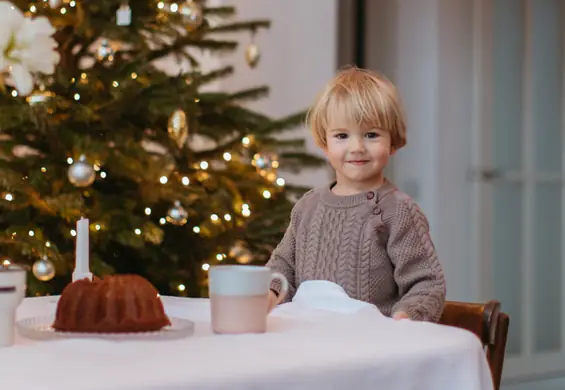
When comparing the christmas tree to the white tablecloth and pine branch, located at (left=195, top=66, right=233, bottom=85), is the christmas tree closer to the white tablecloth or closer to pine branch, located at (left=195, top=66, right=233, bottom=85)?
pine branch, located at (left=195, top=66, right=233, bottom=85)

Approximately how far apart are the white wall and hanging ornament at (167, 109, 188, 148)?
1089mm

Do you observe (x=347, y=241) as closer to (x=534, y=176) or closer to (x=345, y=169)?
(x=345, y=169)

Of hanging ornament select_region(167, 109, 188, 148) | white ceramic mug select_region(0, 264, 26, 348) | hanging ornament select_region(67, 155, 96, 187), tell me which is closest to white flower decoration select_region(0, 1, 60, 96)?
white ceramic mug select_region(0, 264, 26, 348)

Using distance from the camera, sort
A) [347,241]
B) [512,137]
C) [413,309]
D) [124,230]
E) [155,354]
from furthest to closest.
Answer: [512,137] → [124,230] → [347,241] → [413,309] → [155,354]

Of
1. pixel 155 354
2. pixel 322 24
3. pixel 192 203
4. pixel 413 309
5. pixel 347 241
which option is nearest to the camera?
pixel 155 354

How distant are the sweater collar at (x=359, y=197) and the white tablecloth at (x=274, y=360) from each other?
13.1 inches

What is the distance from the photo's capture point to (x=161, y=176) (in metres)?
2.16

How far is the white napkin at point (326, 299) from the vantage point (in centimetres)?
96

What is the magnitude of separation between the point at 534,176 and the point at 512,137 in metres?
0.19

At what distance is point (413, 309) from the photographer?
1059 mm

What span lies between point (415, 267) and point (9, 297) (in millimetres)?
559

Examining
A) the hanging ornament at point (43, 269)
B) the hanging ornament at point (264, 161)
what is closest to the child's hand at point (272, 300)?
the hanging ornament at point (43, 269)

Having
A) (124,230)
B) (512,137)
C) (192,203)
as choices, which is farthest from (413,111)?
(124,230)

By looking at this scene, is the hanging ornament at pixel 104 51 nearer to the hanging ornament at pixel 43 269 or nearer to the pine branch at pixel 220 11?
the pine branch at pixel 220 11
